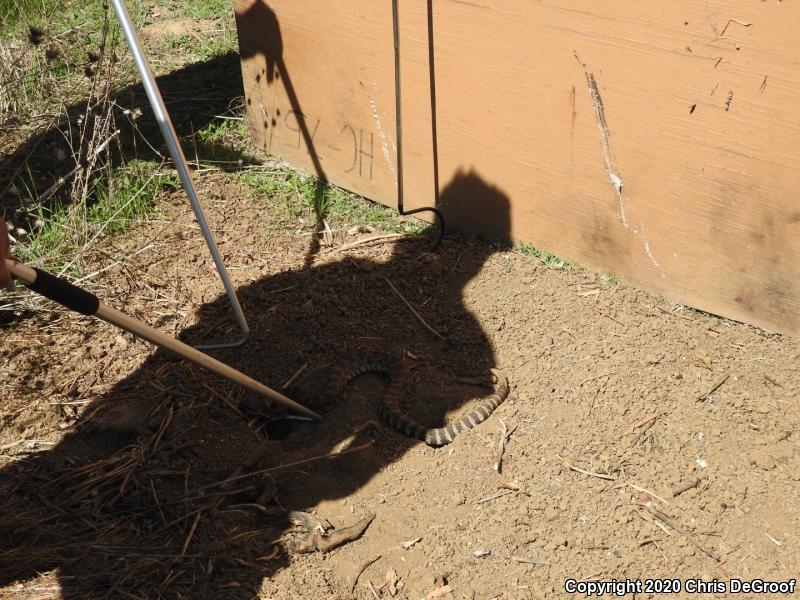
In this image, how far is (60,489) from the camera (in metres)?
3.66

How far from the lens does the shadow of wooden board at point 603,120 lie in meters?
3.75

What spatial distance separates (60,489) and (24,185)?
3004 mm

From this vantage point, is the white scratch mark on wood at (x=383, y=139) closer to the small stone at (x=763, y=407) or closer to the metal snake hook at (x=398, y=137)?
the metal snake hook at (x=398, y=137)

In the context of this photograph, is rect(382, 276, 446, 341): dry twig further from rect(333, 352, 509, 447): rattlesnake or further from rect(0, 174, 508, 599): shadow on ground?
rect(333, 352, 509, 447): rattlesnake

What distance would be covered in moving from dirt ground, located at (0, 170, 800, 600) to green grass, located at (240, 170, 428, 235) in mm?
337

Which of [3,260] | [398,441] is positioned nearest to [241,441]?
[398,441]

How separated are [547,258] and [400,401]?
1.35 meters

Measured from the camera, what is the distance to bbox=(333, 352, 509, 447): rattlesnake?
4.02 meters

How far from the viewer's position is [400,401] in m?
4.26

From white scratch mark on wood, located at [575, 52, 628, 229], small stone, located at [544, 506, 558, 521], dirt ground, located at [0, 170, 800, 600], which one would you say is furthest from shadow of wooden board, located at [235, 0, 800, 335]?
small stone, located at [544, 506, 558, 521]

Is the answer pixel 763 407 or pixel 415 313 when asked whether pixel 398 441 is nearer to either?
pixel 415 313

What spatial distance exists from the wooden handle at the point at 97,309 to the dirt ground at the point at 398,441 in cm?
57

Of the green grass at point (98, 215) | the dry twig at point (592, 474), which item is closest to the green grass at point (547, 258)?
the dry twig at point (592, 474)

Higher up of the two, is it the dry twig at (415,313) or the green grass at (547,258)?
the green grass at (547,258)
